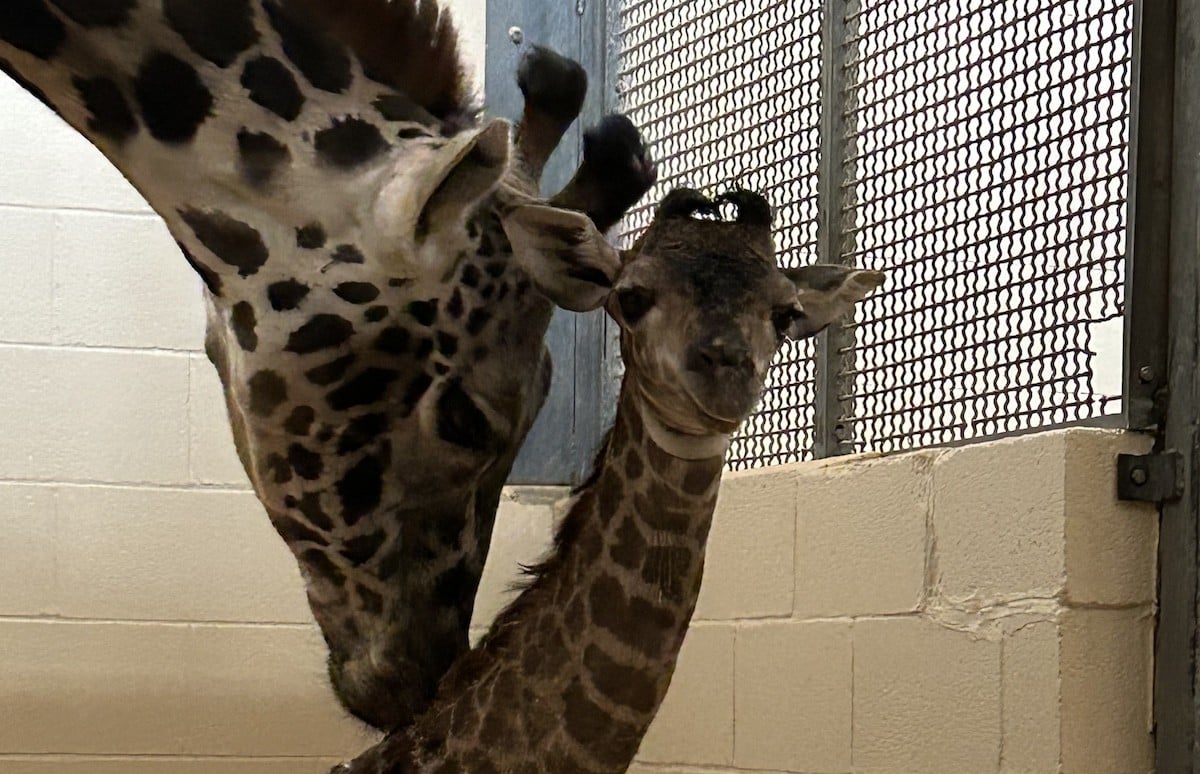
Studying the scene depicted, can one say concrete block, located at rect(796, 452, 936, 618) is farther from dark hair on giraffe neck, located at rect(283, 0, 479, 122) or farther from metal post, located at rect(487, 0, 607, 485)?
dark hair on giraffe neck, located at rect(283, 0, 479, 122)

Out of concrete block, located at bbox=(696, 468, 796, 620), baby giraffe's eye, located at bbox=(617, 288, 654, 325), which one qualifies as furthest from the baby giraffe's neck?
concrete block, located at bbox=(696, 468, 796, 620)

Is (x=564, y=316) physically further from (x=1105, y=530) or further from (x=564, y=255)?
(x=564, y=255)

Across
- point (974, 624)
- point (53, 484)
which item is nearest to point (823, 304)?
point (974, 624)

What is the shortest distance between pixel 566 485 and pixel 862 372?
122 centimetres

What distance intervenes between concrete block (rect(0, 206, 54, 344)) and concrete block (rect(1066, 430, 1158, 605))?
89.4 inches

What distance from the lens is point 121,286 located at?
11.4 feet

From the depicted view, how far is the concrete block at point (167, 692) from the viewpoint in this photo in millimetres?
3326

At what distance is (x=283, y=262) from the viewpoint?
5.19ft

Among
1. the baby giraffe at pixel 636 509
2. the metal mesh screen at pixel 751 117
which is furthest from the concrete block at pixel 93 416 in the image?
the baby giraffe at pixel 636 509

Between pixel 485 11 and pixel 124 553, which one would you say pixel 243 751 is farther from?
pixel 485 11

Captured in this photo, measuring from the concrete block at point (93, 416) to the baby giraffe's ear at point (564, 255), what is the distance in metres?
2.06

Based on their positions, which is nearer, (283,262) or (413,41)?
(283,262)

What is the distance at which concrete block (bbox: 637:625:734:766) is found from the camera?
112 inches

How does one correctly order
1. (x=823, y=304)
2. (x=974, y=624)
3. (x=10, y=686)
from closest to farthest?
(x=823, y=304)
(x=974, y=624)
(x=10, y=686)
